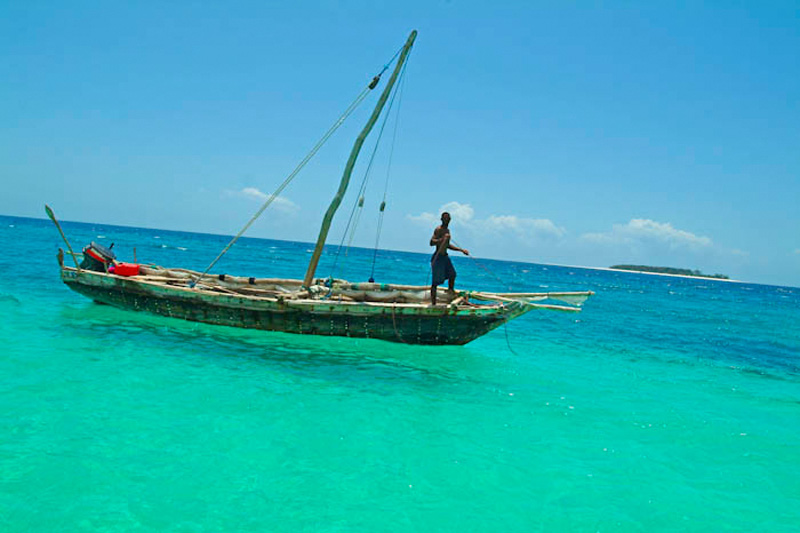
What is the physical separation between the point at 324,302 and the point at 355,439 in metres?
5.76

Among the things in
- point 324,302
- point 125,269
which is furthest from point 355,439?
point 125,269

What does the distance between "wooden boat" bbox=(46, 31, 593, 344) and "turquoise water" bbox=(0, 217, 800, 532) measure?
0.68 metres

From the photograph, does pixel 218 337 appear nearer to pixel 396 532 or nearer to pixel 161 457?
pixel 161 457

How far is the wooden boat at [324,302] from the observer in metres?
12.9

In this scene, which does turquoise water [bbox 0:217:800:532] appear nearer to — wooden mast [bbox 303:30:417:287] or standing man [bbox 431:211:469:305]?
standing man [bbox 431:211:469:305]

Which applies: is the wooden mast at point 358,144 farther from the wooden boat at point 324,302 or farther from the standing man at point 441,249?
the standing man at point 441,249

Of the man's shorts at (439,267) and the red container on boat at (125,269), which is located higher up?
the man's shorts at (439,267)

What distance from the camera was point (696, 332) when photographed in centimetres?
2867

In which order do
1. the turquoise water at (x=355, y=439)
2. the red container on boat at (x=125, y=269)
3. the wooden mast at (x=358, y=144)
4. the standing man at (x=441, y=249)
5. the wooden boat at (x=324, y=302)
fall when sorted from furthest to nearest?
the red container on boat at (x=125, y=269)
the wooden mast at (x=358, y=144)
the wooden boat at (x=324, y=302)
the standing man at (x=441, y=249)
the turquoise water at (x=355, y=439)

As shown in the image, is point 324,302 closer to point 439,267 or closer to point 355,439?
point 439,267

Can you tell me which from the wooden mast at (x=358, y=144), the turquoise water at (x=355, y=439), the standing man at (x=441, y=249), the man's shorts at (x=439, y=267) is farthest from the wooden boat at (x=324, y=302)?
the standing man at (x=441, y=249)

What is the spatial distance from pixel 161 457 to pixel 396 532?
11.2ft

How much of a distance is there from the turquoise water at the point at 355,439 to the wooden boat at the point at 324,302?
0.68 metres

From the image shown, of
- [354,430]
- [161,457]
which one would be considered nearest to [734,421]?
[354,430]
